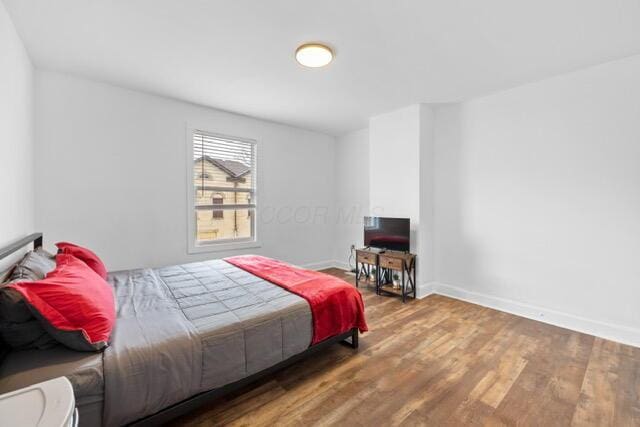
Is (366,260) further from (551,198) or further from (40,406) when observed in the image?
(40,406)

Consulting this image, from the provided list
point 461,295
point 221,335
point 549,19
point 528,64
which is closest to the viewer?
point 221,335

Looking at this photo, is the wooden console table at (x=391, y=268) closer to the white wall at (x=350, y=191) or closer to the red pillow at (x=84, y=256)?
the white wall at (x=350, y=191)

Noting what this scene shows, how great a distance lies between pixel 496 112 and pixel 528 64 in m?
0.74

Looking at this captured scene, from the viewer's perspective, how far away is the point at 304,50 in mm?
2336

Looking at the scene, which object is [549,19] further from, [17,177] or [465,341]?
[17,177]

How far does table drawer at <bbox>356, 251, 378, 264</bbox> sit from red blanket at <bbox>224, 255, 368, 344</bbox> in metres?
1.43

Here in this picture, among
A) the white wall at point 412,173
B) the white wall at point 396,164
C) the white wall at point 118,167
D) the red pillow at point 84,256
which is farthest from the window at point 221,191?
the white wall at point 412,173

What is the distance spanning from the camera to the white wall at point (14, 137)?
190 centimetres

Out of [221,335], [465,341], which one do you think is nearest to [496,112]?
[465,341]

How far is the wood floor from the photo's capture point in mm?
1663

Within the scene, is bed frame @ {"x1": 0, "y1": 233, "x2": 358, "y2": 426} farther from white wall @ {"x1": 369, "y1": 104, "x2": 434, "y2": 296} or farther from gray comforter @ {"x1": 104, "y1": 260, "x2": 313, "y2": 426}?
white wall @ {"x1": 369, "y1": 104, "x2": 434, "y2": 296}

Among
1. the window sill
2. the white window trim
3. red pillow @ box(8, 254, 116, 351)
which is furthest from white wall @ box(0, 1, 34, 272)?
the window sill

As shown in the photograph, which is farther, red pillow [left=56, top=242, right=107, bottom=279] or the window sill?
the window sill

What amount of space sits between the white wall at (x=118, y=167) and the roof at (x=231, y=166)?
250 mm
